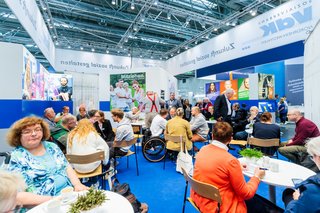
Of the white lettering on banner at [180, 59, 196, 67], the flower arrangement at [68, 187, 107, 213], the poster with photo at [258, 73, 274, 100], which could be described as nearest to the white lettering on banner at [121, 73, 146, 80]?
the white lettering on banner at [180, 59, 196, 67]

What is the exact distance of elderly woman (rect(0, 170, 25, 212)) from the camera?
858 mm

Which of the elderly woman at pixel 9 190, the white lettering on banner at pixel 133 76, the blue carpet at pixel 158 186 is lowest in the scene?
the blue carpet at pixel 158 186

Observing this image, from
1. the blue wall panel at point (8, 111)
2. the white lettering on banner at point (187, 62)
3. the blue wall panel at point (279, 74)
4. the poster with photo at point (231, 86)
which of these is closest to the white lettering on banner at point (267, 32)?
the white lettering on banner at point (187, 62)

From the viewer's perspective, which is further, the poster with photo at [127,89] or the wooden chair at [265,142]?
the poster with photo at [127,89]

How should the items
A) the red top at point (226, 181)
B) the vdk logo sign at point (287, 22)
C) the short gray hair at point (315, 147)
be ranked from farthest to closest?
the vdk logo sign at point (287, 22) < the red top at point (226, 181) < the short gray hair at point (315, 147)

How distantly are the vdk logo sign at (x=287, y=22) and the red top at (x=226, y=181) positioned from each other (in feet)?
16.9

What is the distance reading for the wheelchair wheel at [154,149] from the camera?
172 inches

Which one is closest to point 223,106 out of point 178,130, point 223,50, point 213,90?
point 178,130

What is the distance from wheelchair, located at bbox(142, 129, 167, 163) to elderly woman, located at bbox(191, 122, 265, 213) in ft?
8.98

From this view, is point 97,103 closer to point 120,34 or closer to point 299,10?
point 120,34

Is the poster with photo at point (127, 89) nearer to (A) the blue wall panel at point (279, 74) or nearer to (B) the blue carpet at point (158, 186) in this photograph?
(B) the blue carpet at point (158, 186)

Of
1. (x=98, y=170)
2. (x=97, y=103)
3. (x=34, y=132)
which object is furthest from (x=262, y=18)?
(x=97, y=103)

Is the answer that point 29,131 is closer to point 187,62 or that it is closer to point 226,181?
point 226,181

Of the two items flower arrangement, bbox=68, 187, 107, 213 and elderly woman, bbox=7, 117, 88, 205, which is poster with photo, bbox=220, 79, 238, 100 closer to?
elderly woman, bbox=7, 117, 88, 205
